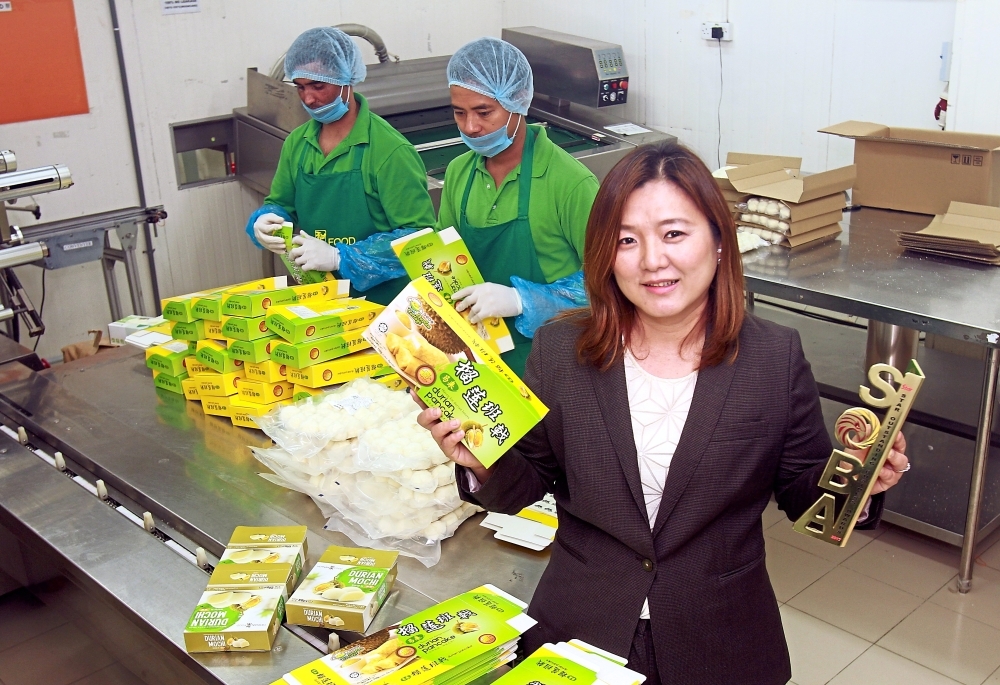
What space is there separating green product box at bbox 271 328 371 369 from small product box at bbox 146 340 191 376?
0.42m

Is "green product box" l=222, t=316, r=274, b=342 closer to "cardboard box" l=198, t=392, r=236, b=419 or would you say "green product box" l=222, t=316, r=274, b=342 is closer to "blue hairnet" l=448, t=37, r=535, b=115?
"cardboard box" l=198, t=392, r=236, b=419

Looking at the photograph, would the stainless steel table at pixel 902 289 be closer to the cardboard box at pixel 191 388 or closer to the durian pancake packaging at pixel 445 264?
the durian pancake packaging at pixel 445 264

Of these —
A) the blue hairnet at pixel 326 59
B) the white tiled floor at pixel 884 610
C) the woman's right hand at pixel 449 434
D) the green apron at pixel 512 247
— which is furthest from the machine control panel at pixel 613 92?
the woman's right hand at pixel 449 434

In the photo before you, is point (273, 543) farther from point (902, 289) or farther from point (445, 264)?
point (902, 289)

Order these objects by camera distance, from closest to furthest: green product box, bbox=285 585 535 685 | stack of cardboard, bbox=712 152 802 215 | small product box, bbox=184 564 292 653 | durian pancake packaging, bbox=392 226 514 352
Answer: green product box, bbox=285 585 535 685 → small product box, bbox=184 564 292 653 → durian pancake packaging, bbox=392 226 514 352 → stack of cardboard, bbox=712 152 802 215

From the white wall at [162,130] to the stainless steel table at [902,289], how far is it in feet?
9.68

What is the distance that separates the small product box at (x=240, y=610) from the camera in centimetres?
166

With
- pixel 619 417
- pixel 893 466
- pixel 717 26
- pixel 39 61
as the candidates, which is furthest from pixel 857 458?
pixel 717 26

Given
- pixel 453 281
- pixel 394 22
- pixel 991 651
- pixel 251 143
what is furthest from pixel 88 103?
pixel 991 651

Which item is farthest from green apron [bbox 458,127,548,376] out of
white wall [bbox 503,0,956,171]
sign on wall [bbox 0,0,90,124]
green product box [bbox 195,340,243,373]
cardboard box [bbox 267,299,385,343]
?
white wall [bbox 503,0,956,171]

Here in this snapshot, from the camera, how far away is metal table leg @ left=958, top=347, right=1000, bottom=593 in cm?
309

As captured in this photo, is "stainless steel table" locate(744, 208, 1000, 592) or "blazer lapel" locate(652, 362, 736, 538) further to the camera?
"stainless steel table" locate(744, 208, 1000, 592)

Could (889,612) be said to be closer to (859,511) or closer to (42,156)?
(859,511)

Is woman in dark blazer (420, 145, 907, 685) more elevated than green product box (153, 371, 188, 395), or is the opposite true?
woman in dark blazer (420, 145, 907, 685)
